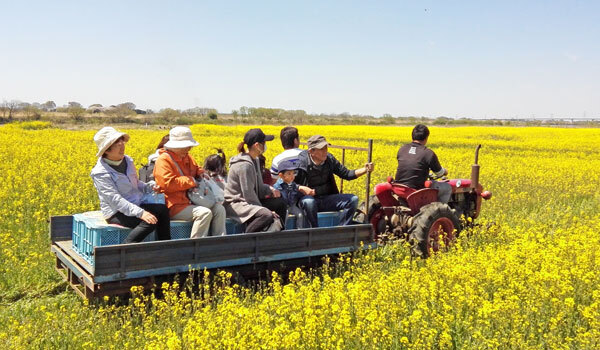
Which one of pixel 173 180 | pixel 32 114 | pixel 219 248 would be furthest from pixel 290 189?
pixel 32 114

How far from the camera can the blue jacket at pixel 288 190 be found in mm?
6660

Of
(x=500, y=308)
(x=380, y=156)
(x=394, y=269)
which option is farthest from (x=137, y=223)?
(x=380, y=156)

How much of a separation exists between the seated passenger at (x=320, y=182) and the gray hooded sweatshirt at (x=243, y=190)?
650 millimetres

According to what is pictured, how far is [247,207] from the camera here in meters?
6.03

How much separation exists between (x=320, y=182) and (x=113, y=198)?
2.82 meters

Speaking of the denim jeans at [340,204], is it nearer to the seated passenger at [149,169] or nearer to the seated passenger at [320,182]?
the seated passenger at [320,182]

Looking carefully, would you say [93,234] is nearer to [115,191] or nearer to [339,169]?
[115,191]

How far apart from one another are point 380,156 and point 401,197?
43.4 feet

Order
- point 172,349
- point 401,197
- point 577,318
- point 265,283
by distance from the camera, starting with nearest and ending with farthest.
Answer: point 172,349 → point 577,318 → point 265,283 → point 401,197

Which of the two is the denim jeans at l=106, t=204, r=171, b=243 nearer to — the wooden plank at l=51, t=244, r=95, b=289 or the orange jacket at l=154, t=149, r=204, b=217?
the orange jacket at l=154, t=149, r=204, b=217

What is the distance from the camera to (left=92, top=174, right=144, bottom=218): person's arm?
17.1ft

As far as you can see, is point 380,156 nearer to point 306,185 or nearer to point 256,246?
point 306,185

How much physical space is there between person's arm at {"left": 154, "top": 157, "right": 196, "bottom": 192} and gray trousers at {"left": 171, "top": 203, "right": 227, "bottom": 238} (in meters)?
0.26

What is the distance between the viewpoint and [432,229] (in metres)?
7.23
